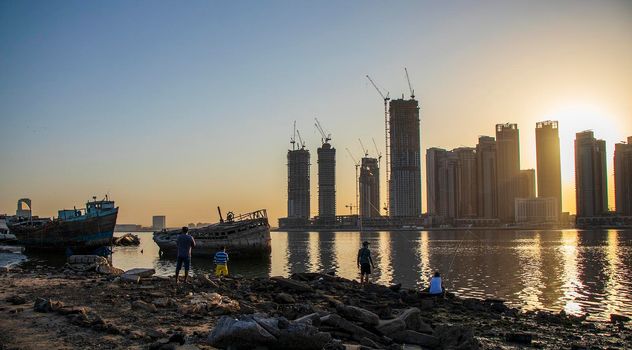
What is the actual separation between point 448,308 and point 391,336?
7657 millimetres

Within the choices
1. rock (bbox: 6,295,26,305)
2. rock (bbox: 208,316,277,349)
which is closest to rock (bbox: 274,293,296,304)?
rock (bbox: 208,316,277,349)

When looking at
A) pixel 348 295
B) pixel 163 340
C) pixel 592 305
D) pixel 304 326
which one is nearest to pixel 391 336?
pixel 304 326

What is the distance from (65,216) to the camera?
64.2 meters

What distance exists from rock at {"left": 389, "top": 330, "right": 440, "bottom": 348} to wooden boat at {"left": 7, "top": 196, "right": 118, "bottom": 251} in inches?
2157

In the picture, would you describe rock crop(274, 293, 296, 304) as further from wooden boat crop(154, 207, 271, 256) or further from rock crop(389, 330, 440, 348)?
wooden boat crop(154, 207, 271, 256)

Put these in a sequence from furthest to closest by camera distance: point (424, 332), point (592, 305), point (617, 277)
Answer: point (617, 277), point (592, 305), point (424, 332)

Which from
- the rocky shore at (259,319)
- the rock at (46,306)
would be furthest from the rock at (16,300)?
the rock at (46,306)

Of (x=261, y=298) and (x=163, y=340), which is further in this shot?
(x=261, y=298)

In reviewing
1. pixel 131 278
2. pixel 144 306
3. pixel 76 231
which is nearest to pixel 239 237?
pixel 76 231

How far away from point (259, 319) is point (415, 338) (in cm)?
460

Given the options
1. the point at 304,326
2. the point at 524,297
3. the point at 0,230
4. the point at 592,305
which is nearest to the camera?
the point at 304,326

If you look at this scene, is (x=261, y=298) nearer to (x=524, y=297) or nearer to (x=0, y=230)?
(x=524, y=297)

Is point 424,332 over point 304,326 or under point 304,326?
under

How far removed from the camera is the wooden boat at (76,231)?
197 feet
